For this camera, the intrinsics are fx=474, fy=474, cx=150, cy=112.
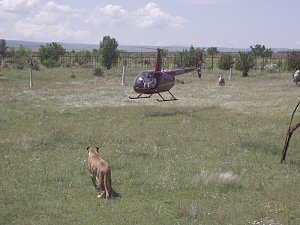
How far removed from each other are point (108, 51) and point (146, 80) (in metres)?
37.3

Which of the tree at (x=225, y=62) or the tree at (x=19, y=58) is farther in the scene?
the tree at (x=225, y=62)

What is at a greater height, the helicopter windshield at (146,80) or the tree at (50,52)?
the tree at (50,52)

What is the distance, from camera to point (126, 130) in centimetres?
1872

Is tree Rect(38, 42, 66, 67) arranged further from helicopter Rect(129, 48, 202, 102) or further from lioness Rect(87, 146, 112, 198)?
lioness Rect(87, 146, 112, 198)

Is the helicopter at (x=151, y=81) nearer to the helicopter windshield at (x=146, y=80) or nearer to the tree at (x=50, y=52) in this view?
the helicopter windshield at (x=146, y=80)

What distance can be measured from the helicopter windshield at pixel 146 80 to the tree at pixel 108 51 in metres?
36.6

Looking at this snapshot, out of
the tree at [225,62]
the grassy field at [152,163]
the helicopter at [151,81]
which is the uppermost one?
the tree at [225,62]

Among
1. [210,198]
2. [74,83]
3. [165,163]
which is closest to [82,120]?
[165,163]

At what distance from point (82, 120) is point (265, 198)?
41.2 ft

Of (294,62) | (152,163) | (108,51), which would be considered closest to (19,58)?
(108,51)

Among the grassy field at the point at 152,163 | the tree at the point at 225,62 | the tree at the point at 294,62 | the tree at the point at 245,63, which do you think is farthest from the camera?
the tree at the point at 225,62

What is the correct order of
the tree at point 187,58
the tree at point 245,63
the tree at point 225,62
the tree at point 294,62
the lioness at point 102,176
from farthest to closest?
1. the tree at point 187,58
2. the tree at point 225,62
3. the tree at point 294,62
4. the tree at point 245,63
5. the lioness at point 102,176

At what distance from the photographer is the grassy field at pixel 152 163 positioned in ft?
30.9

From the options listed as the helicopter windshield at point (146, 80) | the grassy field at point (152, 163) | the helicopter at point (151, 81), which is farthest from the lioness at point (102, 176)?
the helicopter windshield at point (146, 80)
